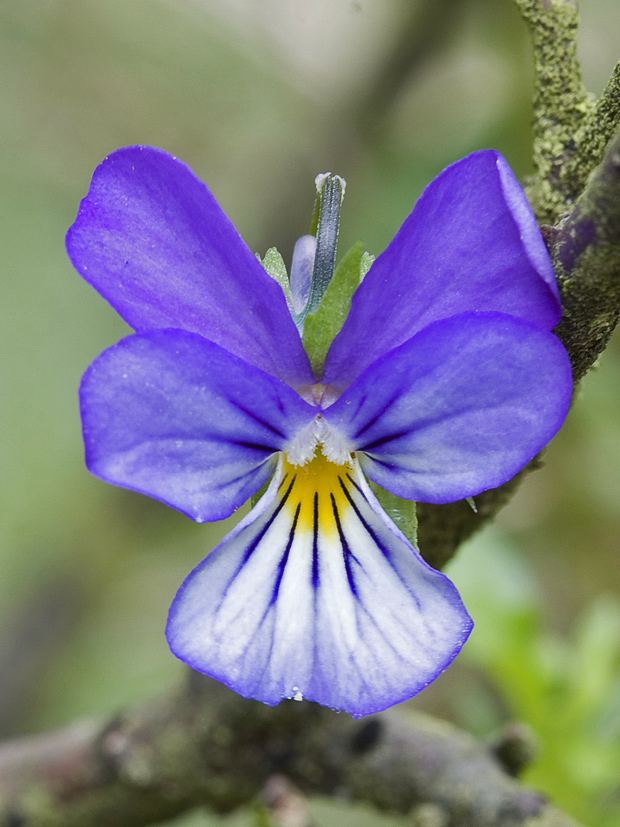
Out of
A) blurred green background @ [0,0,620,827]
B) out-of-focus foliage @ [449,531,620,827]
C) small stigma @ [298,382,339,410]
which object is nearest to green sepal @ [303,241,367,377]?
small stigma @ [298,382,339,410]

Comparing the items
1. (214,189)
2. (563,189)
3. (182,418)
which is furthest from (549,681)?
(214,189)

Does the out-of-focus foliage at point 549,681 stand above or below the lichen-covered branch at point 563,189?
below

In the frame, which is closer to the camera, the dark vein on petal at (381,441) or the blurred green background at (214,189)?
the dark vein on petal at (381,441)

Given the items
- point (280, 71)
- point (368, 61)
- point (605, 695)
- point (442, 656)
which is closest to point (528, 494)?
point (605, 695)

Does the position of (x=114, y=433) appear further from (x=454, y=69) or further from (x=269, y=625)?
(x=454, y=69)

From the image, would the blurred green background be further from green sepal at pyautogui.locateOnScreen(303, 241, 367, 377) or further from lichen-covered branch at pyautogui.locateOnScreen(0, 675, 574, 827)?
green sepal at pyautogui.locateOnScreen(303, 241, 367, 377)

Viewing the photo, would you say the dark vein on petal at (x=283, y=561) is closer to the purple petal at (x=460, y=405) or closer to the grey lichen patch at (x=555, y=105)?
the purple petal at (x=460, y=405)

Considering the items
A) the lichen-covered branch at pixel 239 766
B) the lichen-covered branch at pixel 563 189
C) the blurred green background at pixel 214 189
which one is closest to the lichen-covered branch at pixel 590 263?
the lichen-covered branch at pixel 563 189
